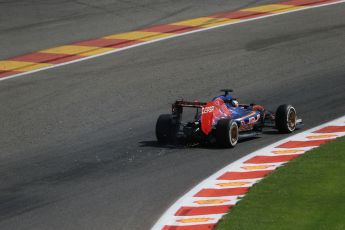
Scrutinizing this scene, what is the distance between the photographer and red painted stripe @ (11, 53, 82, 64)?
26.3 metres

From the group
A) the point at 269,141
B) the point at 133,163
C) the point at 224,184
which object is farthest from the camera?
the point at 269,141

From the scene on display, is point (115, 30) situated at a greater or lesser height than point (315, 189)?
greater

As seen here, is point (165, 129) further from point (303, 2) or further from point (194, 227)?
point (303, 2)

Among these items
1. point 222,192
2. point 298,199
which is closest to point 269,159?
point 222,192

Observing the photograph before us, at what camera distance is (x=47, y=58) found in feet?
87.6

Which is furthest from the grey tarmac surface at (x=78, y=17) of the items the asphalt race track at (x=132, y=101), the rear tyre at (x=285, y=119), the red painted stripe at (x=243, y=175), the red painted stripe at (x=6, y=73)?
the red painted stripe at (x=243, y=175)

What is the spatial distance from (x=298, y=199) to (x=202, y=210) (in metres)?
1.33

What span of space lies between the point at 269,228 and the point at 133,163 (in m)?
5.08

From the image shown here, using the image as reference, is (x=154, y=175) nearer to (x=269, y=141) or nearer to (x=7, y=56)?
(x=269, y=141)

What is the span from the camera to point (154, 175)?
16.0 metres

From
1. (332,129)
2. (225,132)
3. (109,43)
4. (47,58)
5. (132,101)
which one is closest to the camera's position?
(225,132)

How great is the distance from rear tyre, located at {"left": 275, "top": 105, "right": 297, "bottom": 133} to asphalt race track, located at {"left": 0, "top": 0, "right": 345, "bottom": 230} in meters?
0.24

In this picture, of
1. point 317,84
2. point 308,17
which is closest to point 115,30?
point 308,17

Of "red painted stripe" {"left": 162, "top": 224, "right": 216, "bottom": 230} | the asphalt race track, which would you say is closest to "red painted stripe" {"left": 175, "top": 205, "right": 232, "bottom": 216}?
the asphalt race track
